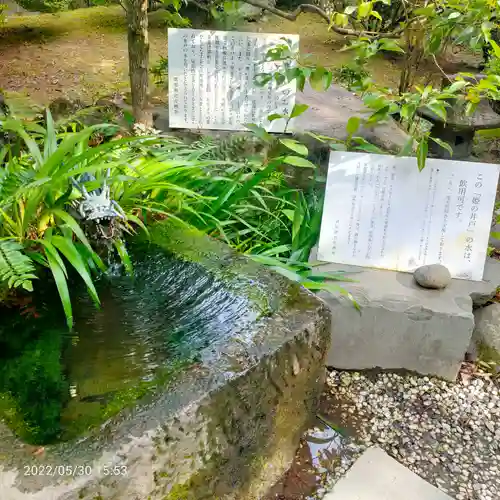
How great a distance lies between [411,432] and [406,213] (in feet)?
3.82

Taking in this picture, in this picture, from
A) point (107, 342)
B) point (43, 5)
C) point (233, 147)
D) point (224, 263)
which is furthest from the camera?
point (43, 5)

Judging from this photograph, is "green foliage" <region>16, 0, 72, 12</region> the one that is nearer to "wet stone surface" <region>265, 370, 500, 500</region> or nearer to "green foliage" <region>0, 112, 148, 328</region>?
"green foliage" <region>0, 112, 148, 328</region>

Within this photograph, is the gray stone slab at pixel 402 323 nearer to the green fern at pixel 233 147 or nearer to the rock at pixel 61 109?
the green fern at pixel 233 147

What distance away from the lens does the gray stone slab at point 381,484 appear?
2100mm

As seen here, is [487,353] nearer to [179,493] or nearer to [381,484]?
[381,484]

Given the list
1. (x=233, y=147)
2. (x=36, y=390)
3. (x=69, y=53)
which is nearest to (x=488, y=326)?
(x=233, y=147)

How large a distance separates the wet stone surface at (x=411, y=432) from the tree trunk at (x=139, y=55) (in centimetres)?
259

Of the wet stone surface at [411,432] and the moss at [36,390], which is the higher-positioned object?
the moss at [36,390]

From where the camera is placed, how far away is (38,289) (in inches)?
86.6

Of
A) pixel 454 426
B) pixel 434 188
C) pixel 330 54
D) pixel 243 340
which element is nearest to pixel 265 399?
pixel 243 340

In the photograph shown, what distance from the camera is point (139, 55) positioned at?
4031mm

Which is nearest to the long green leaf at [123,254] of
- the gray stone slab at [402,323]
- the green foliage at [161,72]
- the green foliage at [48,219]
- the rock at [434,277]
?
the green foliage at [48,219]

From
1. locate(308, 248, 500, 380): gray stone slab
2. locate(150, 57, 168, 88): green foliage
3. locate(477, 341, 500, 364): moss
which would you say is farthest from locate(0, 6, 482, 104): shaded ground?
locate(477, 341, 500, 364): moss

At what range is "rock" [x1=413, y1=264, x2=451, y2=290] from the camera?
110 inches
